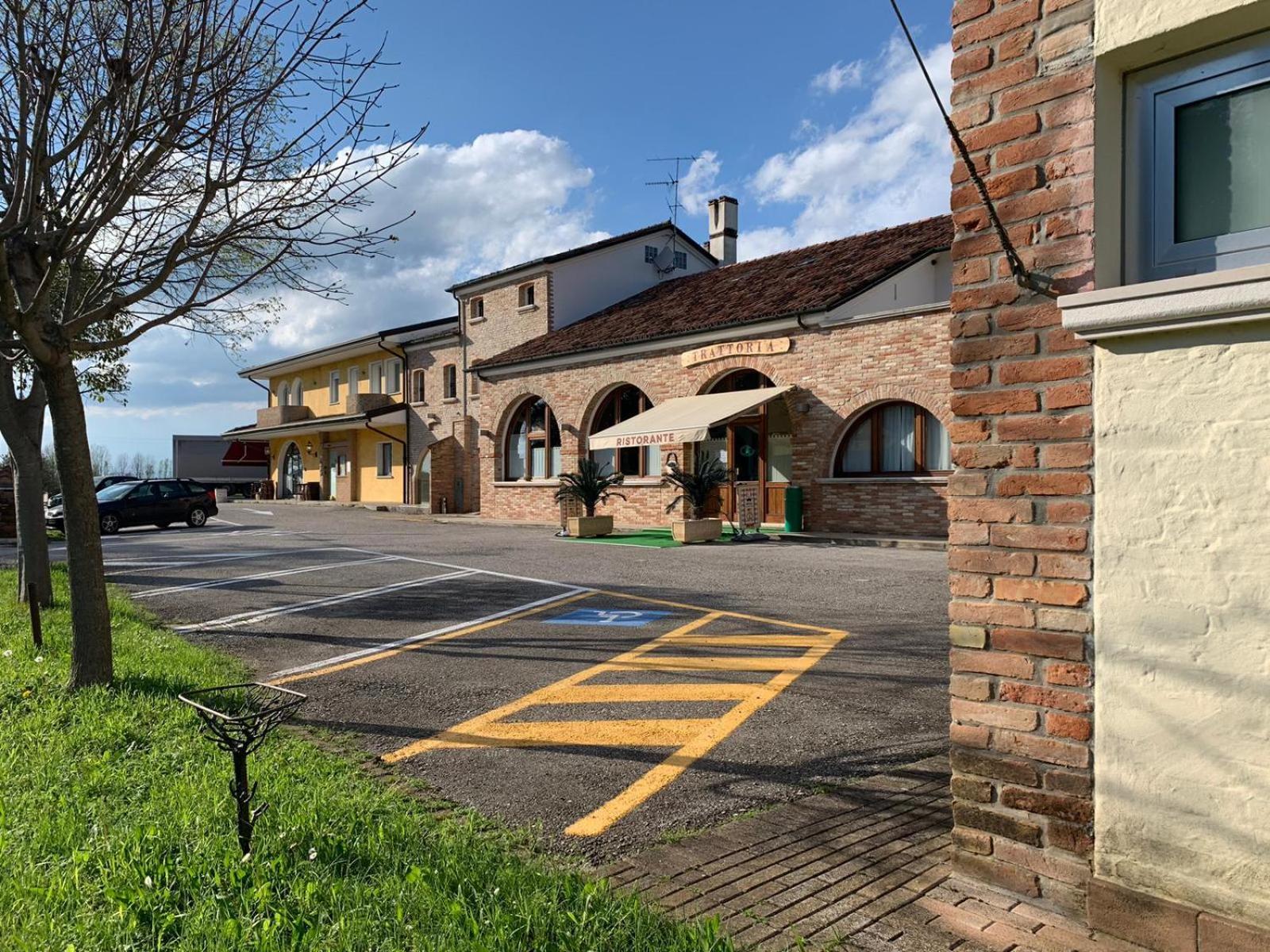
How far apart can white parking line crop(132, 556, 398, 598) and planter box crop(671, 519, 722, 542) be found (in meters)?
5.69

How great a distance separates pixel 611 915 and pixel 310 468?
4133 cm

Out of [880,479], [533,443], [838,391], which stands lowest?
[880,479]

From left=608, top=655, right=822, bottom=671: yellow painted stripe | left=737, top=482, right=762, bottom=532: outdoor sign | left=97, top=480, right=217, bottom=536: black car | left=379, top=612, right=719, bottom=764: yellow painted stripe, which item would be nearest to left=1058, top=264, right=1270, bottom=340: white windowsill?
left=379, top=612, right=719, bottom=764: yellow painted stripe

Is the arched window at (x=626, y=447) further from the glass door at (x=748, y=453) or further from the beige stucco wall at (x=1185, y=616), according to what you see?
the beige stucco wall at (x=1185, y=616)

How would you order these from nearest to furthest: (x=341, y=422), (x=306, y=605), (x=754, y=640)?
(x=754, y=640) < (x=306, y=605) < (x=341, y=422)

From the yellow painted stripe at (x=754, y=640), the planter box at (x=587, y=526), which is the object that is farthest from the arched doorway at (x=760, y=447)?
the yellow painted stripe at (x=754, y=640)

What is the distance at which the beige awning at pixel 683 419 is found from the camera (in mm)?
17953

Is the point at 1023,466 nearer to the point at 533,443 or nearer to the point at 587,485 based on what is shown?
the point at 587,485

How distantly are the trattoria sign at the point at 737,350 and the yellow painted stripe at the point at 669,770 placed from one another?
1396 centimetres

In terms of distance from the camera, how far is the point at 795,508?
18.5 m

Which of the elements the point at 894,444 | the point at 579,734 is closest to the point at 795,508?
the point at 894,444

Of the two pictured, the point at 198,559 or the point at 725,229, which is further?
the point at 725,229

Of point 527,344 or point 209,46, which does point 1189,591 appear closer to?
point 209,46

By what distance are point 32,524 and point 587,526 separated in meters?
11.7
